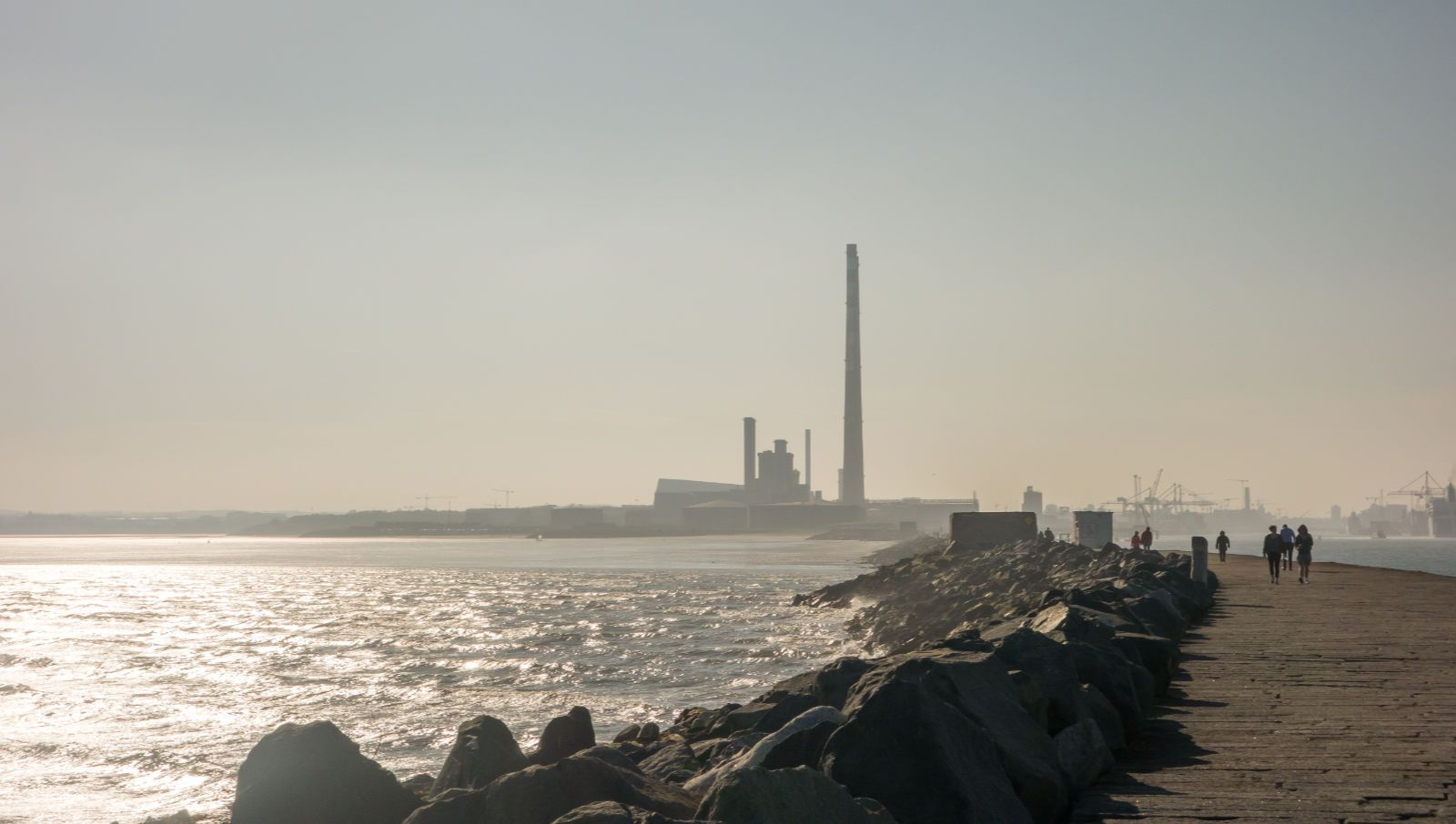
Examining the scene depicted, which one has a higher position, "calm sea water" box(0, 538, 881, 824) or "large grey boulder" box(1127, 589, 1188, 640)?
"large grey boulder" box(1127, 589, 1188, 640)

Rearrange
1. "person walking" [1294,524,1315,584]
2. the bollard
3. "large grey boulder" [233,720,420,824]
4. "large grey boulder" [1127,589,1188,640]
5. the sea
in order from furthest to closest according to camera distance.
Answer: "person walking" [1294,524,1315,584]
the bollard
the sea
"large grey boulder" [1127,589,1188,640]
"large grey boulder" [233,720,420,824]

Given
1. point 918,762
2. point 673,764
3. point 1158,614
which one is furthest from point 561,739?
point 1158,614

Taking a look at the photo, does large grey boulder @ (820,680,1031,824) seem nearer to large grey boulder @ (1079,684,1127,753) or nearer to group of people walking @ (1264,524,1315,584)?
large grey boulder @ (1079,684,1127,753)

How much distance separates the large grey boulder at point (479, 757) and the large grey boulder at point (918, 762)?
5.89ft

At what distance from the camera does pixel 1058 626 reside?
27.9 feet

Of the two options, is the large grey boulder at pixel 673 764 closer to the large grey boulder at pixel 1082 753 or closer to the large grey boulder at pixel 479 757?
the large grey boulder at pixel 479 757

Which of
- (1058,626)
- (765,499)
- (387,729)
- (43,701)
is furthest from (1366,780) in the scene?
(765,499)

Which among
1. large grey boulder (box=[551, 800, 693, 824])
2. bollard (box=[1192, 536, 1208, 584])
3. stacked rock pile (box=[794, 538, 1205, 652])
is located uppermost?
bollard (box=[1192, 536, 1208, 584])

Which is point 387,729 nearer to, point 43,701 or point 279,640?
point 43,701

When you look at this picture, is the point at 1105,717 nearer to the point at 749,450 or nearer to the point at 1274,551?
the point at 1274,551

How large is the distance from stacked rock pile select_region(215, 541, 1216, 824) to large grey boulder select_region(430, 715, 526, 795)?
0.01 meters

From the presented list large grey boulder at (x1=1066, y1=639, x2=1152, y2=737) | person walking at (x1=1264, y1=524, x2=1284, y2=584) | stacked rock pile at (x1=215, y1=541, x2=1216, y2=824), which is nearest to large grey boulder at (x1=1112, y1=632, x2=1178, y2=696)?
stacked rock pile at (x1=215, y1=541, x2=1216, y2=824)

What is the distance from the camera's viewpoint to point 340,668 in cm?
2036

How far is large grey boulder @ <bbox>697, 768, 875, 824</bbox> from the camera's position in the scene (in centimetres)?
393
